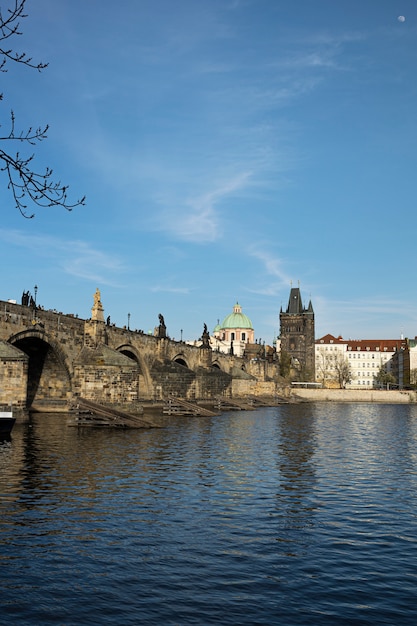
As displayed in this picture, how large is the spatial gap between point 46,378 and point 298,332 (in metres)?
128

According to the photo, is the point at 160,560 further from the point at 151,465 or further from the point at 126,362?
the point at 126,362

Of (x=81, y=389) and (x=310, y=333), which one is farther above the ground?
(x=310, y=333)

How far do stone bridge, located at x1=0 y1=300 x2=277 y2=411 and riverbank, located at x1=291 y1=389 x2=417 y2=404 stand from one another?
54435 mm

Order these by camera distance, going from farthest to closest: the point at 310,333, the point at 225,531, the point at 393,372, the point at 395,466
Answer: the point at 310,333 < the point at 393,372 < the point at 395,466 < the point at 225,531

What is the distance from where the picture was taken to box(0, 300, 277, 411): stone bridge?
111ft

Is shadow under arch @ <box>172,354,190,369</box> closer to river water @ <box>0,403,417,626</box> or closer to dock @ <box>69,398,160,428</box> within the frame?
dock @ <box>69,398,160,428</box>

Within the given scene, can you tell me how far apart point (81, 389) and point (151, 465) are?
2067cm

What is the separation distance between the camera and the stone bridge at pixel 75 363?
3369cm

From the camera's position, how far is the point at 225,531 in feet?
41.2

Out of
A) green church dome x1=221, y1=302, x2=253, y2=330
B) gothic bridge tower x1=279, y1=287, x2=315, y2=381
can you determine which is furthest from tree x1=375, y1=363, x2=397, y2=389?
green church dome x1=221, y1=302, x2=253, y2=330

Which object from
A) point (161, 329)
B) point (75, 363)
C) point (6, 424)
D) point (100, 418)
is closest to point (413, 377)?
point (161, 329)

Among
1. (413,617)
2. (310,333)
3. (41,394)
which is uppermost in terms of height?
(310,333)

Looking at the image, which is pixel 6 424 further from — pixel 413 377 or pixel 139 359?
pixel 413 377

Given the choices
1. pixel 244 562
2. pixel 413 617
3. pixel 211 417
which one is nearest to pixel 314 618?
pixel 413 617
